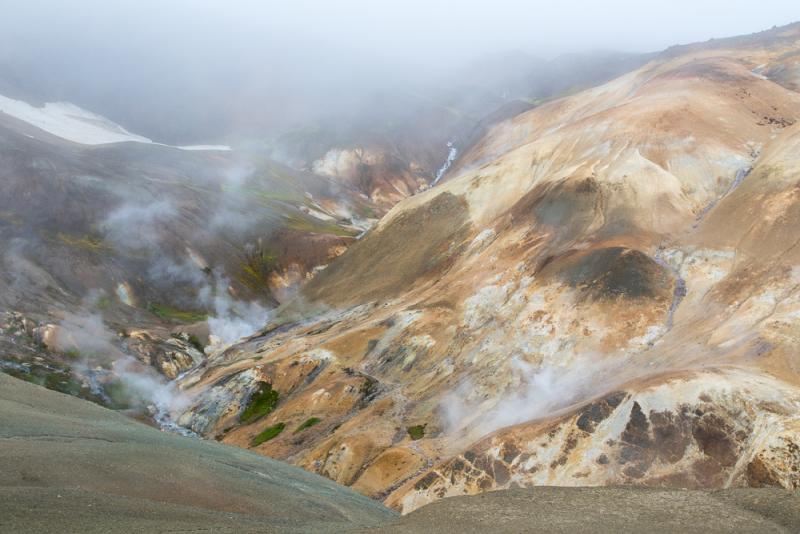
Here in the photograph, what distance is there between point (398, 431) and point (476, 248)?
31416 millimetres

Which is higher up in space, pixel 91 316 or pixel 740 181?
pixel 740 181

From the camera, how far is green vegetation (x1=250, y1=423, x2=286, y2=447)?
5750cm

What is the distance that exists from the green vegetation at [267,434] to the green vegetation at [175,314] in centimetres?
4546

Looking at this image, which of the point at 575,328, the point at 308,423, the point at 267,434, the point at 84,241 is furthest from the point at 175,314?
the point at 575,328

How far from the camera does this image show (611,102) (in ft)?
367

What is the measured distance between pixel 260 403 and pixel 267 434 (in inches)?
262

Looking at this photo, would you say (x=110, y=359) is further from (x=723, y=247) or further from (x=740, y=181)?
(x=740, y=181)

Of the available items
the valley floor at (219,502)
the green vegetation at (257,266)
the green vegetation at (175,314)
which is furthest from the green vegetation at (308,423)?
the green vegetation at (257,266)

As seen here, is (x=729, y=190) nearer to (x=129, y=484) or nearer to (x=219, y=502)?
(x=219, y=502)

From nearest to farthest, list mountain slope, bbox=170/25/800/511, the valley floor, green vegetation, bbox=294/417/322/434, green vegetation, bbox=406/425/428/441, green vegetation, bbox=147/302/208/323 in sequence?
the valley floor < mountain slope, bbox=170/25/800/511 < green vegetation, bbox=406/425/428/441 < green vegetation, bbox=294/417/322/434 < green vegetation, bbox=147/302/208/323

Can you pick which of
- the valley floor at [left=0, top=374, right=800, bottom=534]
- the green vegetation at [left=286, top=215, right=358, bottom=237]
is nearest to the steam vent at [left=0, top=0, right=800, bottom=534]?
the valley floor at [left=0, top=374, right=800, bottom=534]

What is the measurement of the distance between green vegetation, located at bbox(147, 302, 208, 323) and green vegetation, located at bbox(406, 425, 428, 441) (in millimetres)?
60082

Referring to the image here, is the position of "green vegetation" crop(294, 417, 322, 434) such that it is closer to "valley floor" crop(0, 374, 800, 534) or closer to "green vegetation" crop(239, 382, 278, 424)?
"green vegetation" crop(239, 382, 278, 424)

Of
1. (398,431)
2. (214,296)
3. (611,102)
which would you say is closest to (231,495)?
Answer: (398,431)
